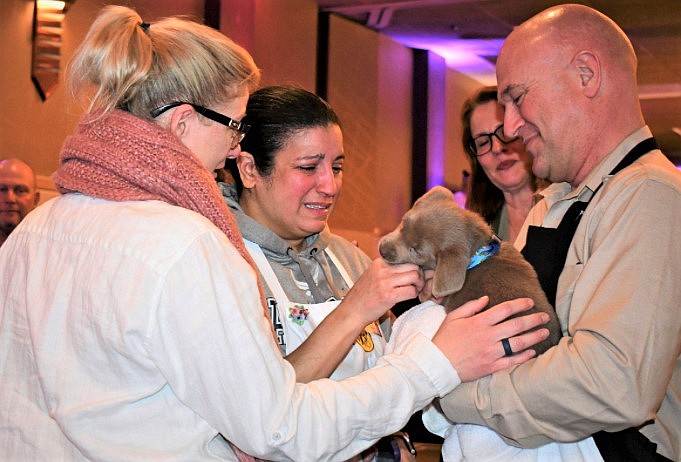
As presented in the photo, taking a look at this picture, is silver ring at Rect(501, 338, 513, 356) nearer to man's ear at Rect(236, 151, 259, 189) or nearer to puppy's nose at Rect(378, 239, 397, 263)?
puppy's nose at Rect(378, 239, 397, 263)

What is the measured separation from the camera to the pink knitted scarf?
5.45 feet

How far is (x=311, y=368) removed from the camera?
2.07 m

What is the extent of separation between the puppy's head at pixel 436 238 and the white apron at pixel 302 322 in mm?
306

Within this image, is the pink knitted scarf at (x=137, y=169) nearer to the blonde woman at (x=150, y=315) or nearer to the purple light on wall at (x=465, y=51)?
the blonde woman at (x=150, y=315)

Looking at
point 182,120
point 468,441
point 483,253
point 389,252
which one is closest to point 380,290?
point 389,252

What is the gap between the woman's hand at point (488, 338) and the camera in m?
1.91

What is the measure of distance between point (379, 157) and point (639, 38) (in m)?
3.25

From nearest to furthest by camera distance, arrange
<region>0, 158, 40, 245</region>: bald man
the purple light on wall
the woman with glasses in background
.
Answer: the woman with glasses in background < <region>0, 158, 40, 245</region>: bald man < the purple light on wall

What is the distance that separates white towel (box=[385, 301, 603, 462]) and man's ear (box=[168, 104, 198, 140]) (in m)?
0.69

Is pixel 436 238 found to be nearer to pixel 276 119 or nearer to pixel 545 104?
pixel 545 104

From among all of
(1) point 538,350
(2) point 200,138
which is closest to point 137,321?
(2) point 200,138

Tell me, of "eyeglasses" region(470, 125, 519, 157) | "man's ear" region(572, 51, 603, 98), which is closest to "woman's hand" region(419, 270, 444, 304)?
"man's ear" region(572, 51, 603, 98)

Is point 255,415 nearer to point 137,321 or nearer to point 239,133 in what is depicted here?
point 137,321

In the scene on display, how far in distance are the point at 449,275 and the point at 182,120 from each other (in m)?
0.75
